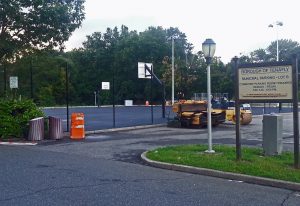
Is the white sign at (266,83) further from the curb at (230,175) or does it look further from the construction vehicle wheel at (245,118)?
the construction vehicle wheel at (245,118)

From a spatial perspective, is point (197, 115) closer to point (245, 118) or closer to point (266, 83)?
point (245, 118)

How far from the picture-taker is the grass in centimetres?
993

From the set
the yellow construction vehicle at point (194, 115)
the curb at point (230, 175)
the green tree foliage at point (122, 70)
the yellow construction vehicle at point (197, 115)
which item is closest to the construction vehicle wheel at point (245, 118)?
the yellow construction vehicle at point (197, 115)

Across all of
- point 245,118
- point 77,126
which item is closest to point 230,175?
point 77,126

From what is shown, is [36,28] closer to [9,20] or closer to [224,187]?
[9,20]

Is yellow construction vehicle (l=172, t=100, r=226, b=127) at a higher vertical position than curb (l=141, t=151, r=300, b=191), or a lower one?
higher

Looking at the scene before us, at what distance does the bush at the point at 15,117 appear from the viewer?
18.5 metres

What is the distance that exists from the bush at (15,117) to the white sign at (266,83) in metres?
9.95

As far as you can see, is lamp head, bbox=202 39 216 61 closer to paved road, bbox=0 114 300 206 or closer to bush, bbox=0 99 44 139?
paved road, bbox=0 114 300 206

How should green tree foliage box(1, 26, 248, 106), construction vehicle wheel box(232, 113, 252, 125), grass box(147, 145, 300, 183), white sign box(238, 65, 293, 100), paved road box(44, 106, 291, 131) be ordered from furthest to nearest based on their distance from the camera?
green tree foliage box(1, 26, 248, 106)
paved road box(44, 106, 291, 131)
construction vehicle wheel box(232, 113, 252, 125)
white sign box(238, 65, 293, 100)
grass box(147, 145, 300, 183)

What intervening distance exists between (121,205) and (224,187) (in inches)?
101

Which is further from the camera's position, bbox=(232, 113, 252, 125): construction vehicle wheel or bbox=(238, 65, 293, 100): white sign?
bbox=(232, 113, 252, 125): construction vehicle wheel

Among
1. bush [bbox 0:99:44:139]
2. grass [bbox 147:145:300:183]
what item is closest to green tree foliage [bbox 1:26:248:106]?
bush [bbox 0:99:44:139]

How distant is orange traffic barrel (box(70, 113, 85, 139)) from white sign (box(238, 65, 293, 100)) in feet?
28.1
